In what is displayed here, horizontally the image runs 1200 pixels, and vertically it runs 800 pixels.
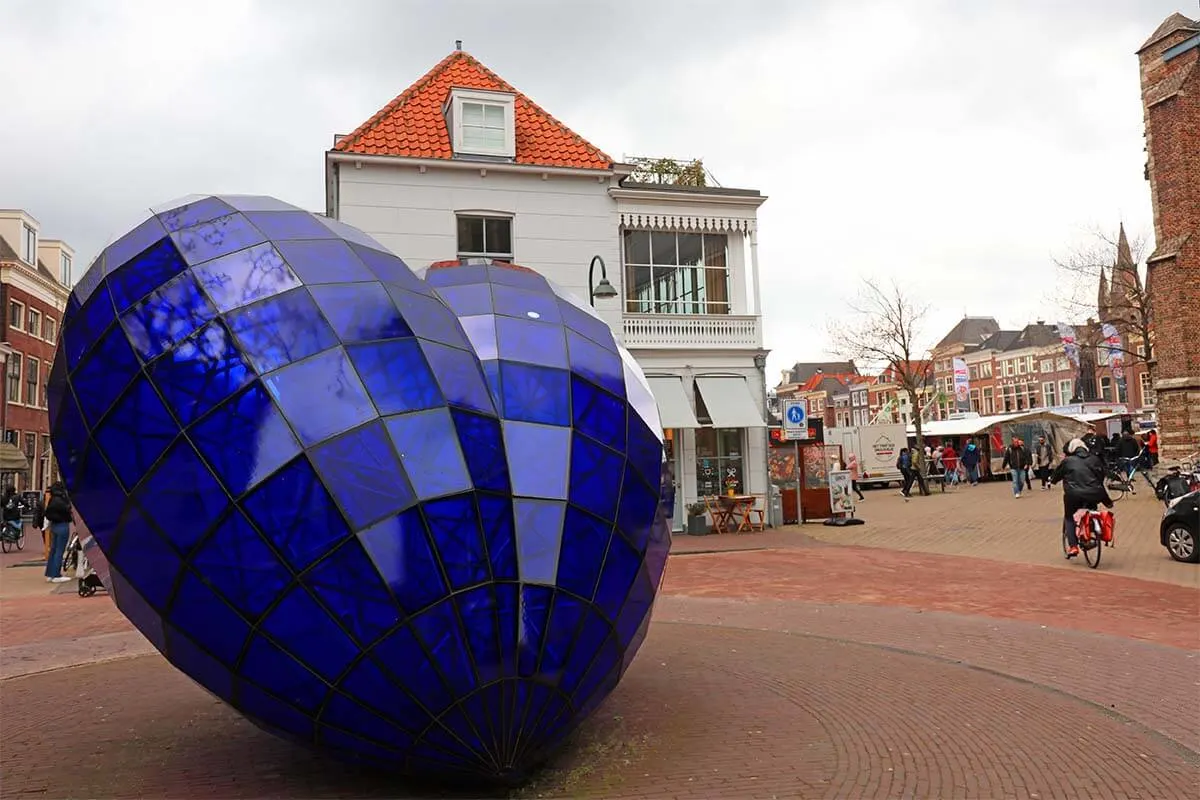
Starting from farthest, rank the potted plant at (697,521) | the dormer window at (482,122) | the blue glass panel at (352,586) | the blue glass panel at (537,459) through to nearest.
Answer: the dormer window at (482,122), the potted plant at (697,521), the blue glass panel at (537,459), the blue glass panel at (352,586)

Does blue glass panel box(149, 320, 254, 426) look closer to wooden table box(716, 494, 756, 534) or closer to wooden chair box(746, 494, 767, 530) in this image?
wooden table box(716, 494, 756, 534)

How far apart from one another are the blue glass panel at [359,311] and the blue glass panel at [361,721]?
1.69 m

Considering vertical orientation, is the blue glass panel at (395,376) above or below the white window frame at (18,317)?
below

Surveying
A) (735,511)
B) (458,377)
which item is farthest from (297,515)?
(735,511)

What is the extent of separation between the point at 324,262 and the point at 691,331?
1857cm

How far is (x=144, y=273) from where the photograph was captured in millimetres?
4293

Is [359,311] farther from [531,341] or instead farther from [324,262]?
[531,341]

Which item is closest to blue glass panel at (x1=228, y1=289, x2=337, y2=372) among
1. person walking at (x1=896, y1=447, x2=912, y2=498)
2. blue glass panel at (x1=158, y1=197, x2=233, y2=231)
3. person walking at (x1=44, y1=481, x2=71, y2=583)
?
blue glass panel at (x1=158, y1=197, x2=233, y2=231)

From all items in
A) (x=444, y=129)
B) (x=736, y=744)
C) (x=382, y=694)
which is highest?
(x=444, y=129)

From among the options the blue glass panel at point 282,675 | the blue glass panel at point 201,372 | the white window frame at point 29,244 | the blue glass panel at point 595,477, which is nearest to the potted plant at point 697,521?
the blue glass panel at point 595,477

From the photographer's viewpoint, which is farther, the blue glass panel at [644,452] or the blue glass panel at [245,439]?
the blue glass panel at [644,452]

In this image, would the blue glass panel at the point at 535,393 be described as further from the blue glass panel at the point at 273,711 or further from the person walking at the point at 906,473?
the person walking at the point at 906,473

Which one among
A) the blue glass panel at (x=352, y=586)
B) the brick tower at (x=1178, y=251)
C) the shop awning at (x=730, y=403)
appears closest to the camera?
the blue glass panel at (x=352, y=586)

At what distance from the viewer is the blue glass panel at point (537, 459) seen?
4.20m
